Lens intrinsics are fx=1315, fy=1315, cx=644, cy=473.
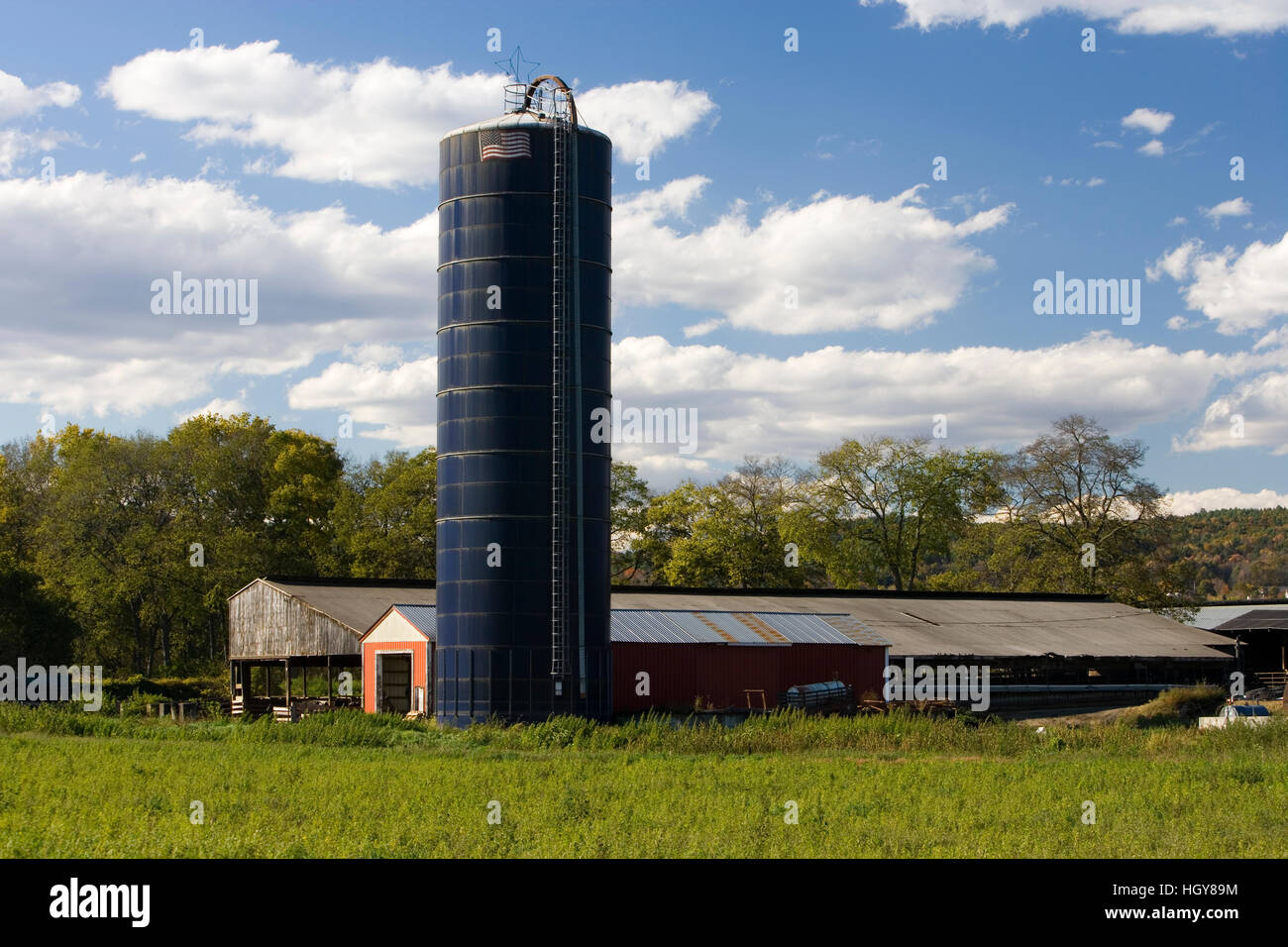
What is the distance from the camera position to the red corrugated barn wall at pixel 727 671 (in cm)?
4081

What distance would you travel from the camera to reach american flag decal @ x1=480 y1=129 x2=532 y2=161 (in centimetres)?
3609

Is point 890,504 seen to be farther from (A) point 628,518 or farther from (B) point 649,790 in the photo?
(B) point 649,790

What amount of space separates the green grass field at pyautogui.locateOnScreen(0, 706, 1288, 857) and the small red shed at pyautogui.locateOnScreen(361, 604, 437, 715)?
5.35 m

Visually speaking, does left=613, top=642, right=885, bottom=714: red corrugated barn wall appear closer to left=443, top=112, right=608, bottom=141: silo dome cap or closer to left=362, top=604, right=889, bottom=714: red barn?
left=362, top=604, right=889, bottom=714: red barn

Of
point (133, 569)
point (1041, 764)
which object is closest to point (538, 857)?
point (1041, 764)

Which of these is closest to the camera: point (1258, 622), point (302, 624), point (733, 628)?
point (733, 628)

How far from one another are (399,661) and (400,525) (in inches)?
1344

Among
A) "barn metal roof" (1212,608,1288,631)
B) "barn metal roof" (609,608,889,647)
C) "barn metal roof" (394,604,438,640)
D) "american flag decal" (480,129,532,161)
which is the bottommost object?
"barn metal roof" (1212,608,1288,631)

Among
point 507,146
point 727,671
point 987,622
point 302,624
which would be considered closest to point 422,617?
point 302,624

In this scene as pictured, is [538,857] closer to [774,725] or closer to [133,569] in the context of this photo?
[774,725]

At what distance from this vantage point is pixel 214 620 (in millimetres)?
82812

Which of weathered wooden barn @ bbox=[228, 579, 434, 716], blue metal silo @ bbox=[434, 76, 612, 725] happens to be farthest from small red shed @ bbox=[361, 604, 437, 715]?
blue metal silo @ bbox=[434, 76, 612, 725]

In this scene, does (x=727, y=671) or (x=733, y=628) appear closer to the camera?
(x=727, y=671)

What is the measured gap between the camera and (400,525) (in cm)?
7656
